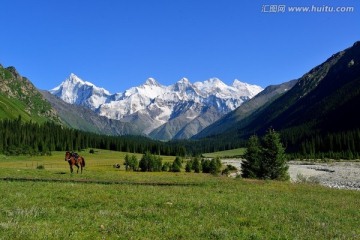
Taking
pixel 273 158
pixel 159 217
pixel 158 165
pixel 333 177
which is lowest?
pixel 333 177

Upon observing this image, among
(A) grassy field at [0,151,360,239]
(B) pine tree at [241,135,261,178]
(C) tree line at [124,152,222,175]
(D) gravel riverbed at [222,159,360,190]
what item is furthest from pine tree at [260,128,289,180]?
(A) grassy field at [0,151,360,239]

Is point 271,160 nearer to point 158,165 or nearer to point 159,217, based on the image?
point 158,165

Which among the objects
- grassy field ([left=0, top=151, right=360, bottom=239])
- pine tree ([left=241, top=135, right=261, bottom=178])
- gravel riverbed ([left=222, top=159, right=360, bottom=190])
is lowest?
gravel riverbed ([left=222, top=159, right=360, bottom=190])

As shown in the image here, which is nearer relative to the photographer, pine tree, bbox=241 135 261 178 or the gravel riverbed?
the gravel riverbed

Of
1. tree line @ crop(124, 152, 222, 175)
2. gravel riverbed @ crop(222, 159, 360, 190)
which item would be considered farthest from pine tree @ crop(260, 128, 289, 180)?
tree line @ crop(124, 152, 222, 175)

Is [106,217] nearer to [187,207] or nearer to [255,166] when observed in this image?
[187,207]

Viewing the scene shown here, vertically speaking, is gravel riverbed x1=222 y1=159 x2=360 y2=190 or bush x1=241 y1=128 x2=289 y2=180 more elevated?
bush x1=241 y1=128 x2=289 y2=180

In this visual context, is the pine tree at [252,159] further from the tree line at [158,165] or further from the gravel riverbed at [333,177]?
the tree line at [158,165]

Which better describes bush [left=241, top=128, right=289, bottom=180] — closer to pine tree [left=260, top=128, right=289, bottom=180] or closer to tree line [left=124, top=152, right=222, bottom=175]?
pine tree [left=260, top=128, right=289, bottom=180]

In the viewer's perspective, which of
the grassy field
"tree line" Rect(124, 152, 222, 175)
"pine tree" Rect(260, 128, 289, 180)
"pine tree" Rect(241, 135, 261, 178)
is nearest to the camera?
the grassy field

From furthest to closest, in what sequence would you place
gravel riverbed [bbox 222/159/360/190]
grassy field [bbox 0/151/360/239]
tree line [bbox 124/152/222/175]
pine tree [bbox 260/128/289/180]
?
1. tree line [bbox 124/152/222/175]
2. gravel riverbed [bbox 222/159/360/190]
3. pine tree [bbox 260/128/289/180]
4. grassy field [bbox 0/151/360/239]

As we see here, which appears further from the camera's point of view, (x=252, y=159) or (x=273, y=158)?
(x=252, y=159)

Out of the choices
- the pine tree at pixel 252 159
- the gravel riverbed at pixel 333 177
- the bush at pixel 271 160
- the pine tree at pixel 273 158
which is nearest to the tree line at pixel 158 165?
the gravel riverbed at pixel 333 177

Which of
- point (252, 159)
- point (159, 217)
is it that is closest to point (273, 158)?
point (252, 159)
